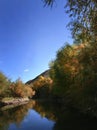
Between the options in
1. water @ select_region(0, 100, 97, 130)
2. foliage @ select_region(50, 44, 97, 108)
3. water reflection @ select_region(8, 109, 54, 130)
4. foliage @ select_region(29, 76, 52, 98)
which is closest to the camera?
water @ select_region(0, 100, 97, 130)

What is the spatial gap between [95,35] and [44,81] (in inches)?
4541

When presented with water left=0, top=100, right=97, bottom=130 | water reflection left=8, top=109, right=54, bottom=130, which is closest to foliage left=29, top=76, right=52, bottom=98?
water left=0, top=100, right=97, bottom=130

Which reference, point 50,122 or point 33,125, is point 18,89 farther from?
point 33,125

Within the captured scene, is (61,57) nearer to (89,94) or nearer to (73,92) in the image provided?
(73,92)

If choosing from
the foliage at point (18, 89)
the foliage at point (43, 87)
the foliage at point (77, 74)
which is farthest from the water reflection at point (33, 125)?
the foliage at point (43, 87)

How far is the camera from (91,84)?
32.1 meters

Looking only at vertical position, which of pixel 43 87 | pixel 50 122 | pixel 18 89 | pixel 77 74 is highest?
pixel 43 87

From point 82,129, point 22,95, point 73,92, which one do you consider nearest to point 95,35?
point 82,129

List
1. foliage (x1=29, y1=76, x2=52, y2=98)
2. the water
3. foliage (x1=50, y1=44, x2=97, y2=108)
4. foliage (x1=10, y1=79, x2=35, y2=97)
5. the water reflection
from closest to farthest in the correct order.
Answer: the water → the water reflection → foliage (x1=50, y1=44, x2=97, y2=108) → foliage (x1=10, y1=79, x2=35, y2=97) → foliage (x1=29, y1=76, x2=52, y2=98)

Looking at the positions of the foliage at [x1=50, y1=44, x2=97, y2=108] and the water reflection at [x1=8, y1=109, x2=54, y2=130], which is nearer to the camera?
the water reflection at [x1=8, y1=109, x2=54, y2=130]

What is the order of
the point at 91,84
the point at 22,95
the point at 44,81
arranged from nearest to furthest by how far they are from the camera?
1. the point at 91,84
2. the point at 22,95
3. the point at 44,81

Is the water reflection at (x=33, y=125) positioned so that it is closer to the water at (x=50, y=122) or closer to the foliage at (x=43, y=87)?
the water at (x=50, y=122)

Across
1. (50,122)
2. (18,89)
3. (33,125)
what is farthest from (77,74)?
(18,89)

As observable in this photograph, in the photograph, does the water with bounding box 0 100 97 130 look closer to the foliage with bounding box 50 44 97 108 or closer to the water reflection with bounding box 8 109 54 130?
the water reflection with bounding box 8 109 54 130
